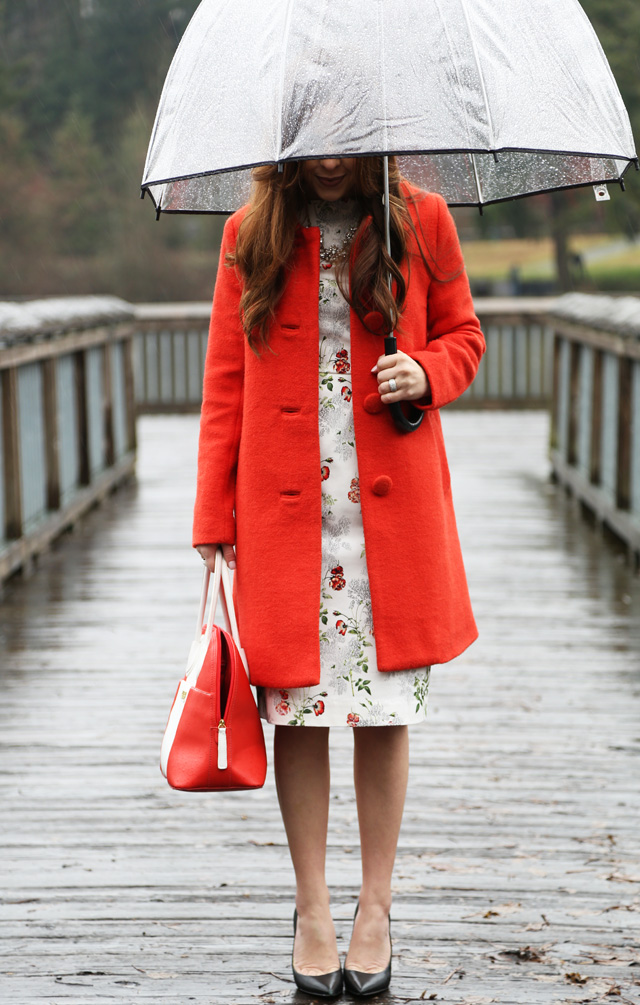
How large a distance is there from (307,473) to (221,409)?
0.21 metres

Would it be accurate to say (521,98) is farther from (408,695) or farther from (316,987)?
(316,987)

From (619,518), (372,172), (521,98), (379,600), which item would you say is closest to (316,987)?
(379,600)

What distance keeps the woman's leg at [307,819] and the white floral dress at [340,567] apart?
4.5 inches

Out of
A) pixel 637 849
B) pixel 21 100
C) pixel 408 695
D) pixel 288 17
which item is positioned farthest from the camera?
pixel 21 100

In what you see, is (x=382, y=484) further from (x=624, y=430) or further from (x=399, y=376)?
(x=624, y=430)

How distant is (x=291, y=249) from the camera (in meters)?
2.30

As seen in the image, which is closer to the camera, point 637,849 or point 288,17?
point 288,17

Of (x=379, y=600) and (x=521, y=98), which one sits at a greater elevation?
(x=521, y=98)

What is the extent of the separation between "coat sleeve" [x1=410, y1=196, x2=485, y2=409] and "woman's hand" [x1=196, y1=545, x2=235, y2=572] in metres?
0.44

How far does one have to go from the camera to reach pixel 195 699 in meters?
2.32

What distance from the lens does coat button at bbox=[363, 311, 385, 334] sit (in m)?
2.29

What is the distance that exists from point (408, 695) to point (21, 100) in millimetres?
33239

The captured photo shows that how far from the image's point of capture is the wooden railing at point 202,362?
14.3m

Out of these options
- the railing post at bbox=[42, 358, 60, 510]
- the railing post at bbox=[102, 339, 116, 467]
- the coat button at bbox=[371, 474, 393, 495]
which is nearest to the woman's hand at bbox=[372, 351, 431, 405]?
the coat button at bbox=[371, 474, 393, 495]
